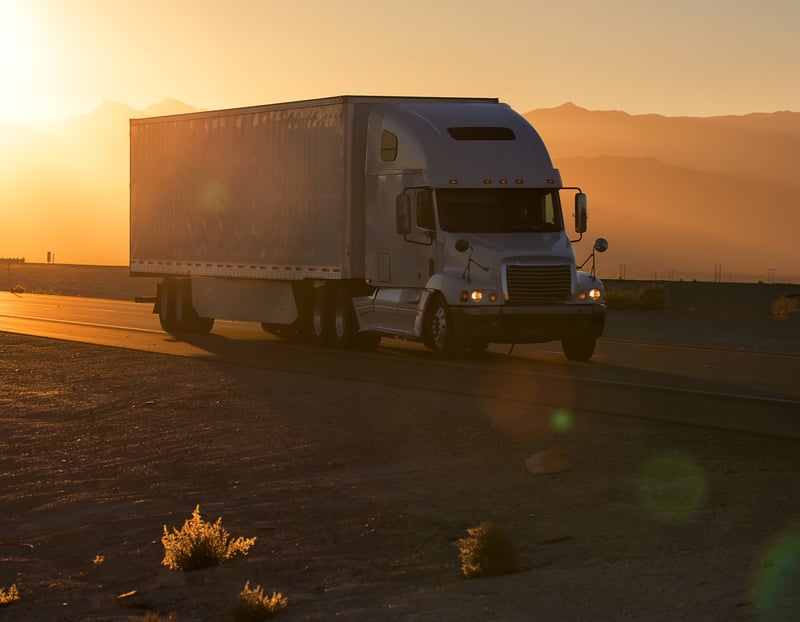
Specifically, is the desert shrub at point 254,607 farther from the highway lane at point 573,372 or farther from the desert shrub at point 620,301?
the desert shrub at point 620,301

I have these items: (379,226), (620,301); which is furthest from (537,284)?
(620,301)

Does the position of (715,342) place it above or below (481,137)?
below

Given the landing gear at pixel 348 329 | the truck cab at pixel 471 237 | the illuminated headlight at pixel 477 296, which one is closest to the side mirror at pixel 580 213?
the truck cab at pixel 471 237

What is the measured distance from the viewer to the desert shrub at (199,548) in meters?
10.9

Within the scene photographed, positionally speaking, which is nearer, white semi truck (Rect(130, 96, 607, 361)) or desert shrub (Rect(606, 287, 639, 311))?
white semi truck (Rect(130, 96, 607, 361))

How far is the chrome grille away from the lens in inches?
966

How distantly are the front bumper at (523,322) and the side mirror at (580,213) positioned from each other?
5.60 ft

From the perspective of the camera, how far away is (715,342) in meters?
35.1

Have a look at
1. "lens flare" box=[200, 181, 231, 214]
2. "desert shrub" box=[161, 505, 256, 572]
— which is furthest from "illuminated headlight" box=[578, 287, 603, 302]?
"desert shrub" box=[161, 505, 256, 572]

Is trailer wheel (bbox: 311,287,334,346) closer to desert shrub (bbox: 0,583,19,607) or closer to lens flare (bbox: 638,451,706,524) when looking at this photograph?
lens flare (bbox: 638,451,706,524)

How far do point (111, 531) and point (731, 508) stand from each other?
503cm

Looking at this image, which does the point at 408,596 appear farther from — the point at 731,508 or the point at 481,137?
the point at 481,137

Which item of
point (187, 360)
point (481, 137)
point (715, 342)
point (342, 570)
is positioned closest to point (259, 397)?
point (187, 360)

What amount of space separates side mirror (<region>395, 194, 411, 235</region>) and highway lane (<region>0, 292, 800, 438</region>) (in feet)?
7.34
